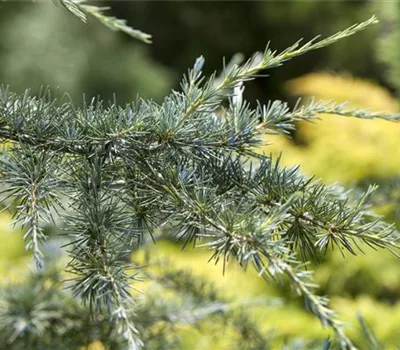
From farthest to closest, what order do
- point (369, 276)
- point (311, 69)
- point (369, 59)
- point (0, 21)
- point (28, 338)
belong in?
point (311, 69) < point (369, 59) < point (0, 21) < point (369, 276) < point (28, 338)

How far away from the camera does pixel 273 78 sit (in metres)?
5.29

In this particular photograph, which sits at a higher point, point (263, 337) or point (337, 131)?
point (337, 131)

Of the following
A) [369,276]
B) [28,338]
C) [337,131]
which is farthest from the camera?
[337,131]

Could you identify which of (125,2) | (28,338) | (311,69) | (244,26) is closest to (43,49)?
(125,2)

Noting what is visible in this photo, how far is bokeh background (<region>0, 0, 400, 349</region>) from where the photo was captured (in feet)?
5.17

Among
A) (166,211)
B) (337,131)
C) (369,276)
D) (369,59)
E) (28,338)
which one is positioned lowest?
(28,338)

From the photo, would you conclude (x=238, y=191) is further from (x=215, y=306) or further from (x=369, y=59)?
(x=369, y=59)

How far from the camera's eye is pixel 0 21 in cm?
387

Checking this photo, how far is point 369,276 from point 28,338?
1.46m

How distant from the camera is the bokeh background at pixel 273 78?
1.58 metres

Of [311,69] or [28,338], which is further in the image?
[311,69]

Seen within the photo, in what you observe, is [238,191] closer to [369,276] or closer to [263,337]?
[263,337]

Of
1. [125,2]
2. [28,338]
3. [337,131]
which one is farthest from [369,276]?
[125,2]

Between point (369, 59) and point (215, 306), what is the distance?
4241mm
